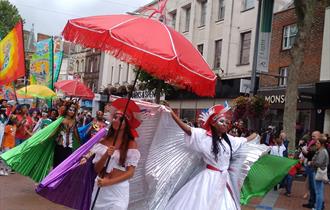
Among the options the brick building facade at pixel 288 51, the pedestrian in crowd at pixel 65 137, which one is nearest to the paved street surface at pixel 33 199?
the pedestrian in crowd at pixel 65 137

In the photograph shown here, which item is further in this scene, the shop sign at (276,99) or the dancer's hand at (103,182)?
the shop sign at (276,99)

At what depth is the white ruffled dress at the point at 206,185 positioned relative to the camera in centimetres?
472

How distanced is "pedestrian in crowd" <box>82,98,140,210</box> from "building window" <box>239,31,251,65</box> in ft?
67.3

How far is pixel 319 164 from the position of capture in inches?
388

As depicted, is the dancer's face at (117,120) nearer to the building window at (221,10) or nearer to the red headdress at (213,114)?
the red headdress at (213,114)

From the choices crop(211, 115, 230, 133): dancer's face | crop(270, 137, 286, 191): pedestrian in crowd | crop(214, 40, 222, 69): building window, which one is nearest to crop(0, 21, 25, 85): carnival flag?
crop(270, 137, 286, 191): pedestrian in crowd

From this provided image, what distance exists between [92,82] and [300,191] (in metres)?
38.6

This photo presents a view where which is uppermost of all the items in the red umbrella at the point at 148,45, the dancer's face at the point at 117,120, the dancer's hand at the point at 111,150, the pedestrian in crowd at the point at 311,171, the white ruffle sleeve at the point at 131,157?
the red umbrella at the point at 148,45

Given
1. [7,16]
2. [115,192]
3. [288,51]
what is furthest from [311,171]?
[7,16]

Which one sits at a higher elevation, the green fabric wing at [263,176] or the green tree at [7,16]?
the green tree at [7,16]

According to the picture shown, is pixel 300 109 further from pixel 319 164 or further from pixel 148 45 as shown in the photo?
pixel 148 45

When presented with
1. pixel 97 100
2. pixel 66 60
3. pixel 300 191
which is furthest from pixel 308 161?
pixel 66 60

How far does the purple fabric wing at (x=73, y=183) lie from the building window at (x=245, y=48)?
19786 mm

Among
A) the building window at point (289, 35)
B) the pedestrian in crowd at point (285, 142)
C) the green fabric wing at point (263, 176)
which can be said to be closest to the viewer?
the green fabric wing at point (263, 176)
